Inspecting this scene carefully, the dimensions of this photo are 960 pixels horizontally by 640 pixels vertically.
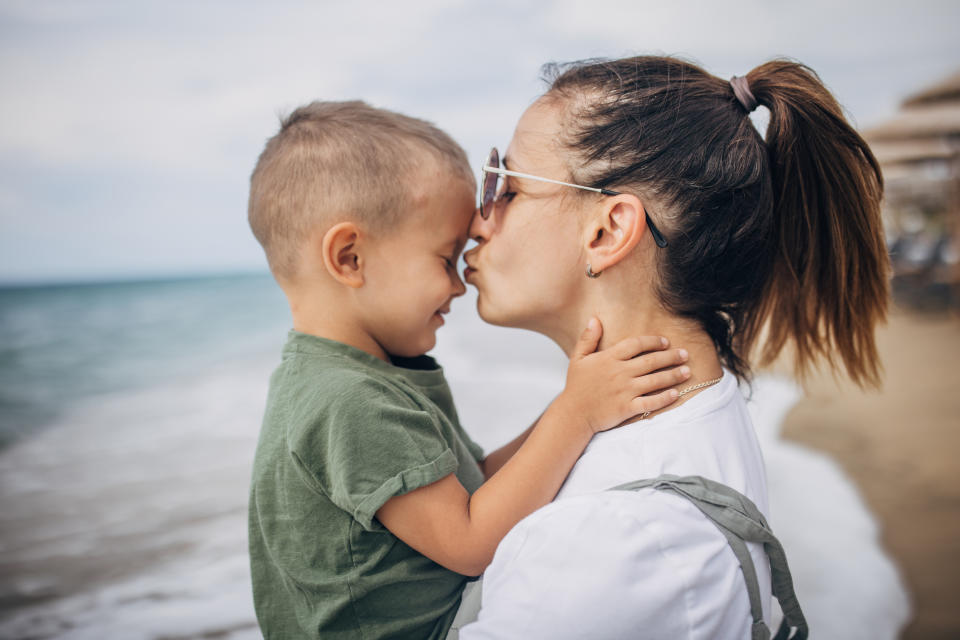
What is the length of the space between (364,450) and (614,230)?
77cm

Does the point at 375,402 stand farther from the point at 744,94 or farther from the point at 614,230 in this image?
the point at 744,94

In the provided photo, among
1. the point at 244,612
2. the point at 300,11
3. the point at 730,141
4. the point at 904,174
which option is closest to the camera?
the point at 730,141

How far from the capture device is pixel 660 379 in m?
1.43

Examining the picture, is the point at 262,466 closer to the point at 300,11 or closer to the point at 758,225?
the point at 758,225

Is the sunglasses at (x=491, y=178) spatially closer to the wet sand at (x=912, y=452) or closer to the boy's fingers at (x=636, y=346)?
the boy's fingers at (x=636, y=346)

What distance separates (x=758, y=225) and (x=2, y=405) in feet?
34.6

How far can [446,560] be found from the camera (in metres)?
1.41

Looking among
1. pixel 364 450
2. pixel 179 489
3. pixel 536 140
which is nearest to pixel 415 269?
pixel 536 140

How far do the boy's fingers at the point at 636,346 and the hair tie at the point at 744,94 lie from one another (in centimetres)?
64

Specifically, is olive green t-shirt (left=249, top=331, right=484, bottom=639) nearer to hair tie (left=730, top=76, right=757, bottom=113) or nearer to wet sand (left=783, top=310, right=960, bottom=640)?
hair tie (left=730, top=76, right=757, bottom=113)

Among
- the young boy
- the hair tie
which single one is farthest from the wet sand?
the young boy

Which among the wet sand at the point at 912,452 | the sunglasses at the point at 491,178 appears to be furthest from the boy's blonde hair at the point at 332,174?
the wet sand at the point at 912,452

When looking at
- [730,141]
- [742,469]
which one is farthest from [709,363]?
[730,141]

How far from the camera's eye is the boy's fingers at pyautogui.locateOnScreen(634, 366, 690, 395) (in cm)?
142
